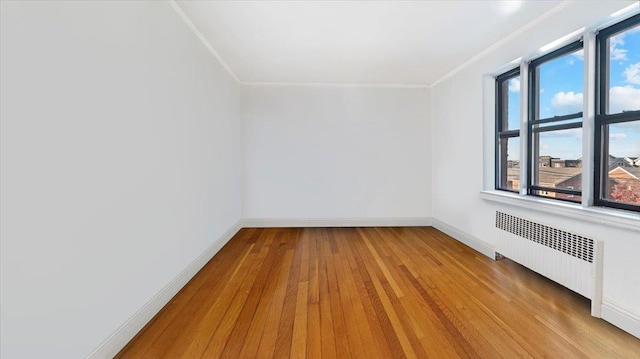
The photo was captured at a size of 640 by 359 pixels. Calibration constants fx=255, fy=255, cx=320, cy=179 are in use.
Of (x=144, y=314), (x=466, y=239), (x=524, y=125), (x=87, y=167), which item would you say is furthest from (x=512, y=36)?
(x=144, y=314)

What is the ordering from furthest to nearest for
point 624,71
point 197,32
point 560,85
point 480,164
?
point 480,164 < point 197,32 < point 560,85 < point 624,71

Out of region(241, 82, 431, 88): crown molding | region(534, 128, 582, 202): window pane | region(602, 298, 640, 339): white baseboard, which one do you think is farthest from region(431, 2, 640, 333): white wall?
region(241, 82, 431, 88): crown molding

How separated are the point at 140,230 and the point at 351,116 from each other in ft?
13.1

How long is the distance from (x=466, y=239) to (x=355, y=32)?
3342mm

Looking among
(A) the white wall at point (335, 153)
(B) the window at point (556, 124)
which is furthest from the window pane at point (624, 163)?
(A) the white wall at point (335, 153)

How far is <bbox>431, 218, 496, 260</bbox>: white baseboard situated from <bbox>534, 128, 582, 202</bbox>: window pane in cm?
95

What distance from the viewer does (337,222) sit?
16.6ft

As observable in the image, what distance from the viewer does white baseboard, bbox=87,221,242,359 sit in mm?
1650

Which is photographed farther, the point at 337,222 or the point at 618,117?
the point at 337,222

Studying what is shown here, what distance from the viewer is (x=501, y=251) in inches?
121

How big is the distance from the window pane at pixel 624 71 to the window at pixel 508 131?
104 cm

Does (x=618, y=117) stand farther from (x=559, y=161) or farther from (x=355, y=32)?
(x=355, y=32)

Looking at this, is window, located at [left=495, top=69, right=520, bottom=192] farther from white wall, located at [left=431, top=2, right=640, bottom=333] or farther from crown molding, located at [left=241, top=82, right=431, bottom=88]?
crown molding, located at [left=241, top=82, right=431, bottom=88]

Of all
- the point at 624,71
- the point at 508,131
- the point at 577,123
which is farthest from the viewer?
the point at 508,131
